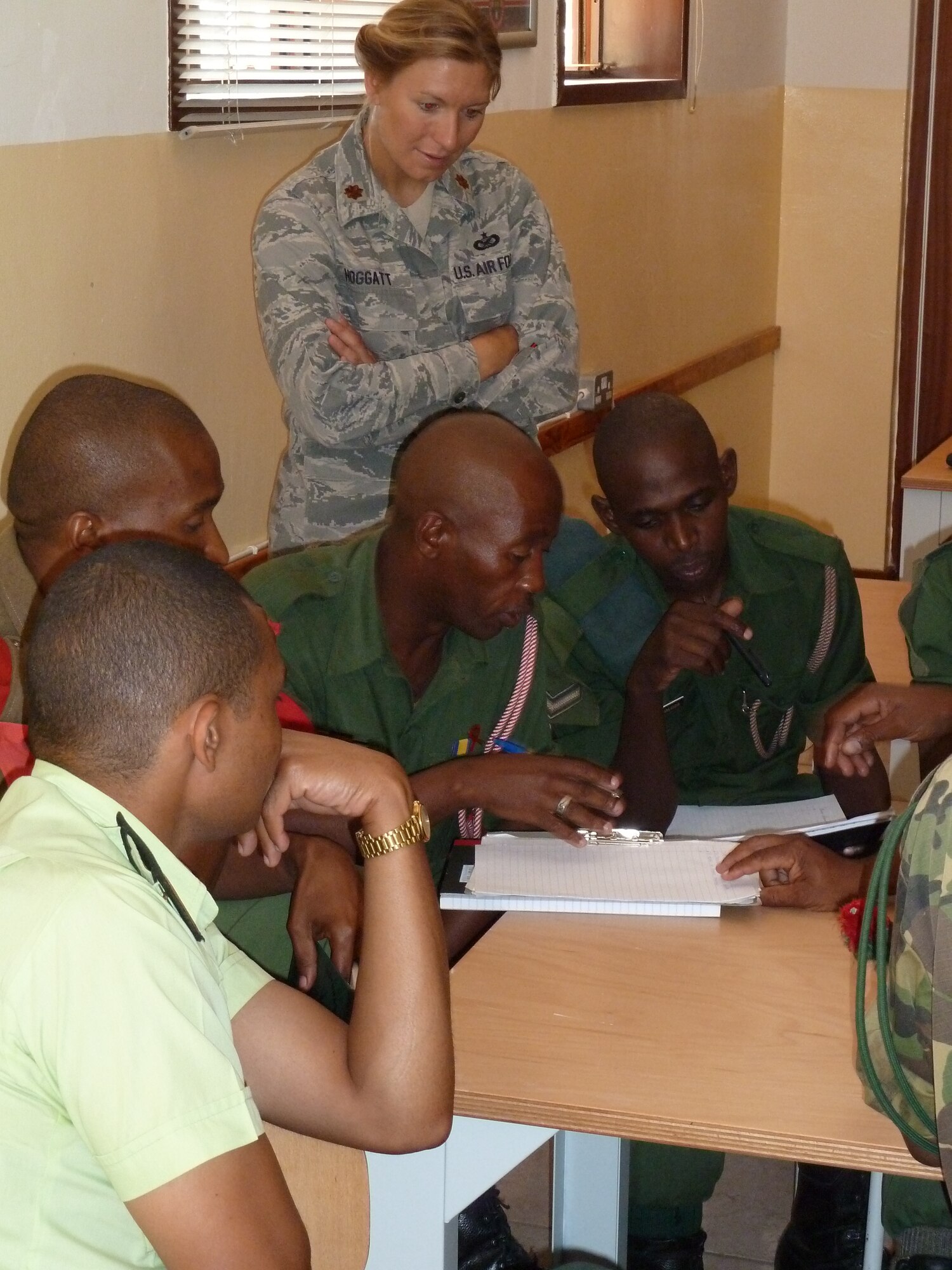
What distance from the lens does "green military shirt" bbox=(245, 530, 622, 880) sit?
75.2 inches

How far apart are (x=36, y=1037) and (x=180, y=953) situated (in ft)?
0.34

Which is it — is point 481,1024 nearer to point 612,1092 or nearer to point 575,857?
point 612,1092

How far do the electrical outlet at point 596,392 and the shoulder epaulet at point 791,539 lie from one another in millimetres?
1734

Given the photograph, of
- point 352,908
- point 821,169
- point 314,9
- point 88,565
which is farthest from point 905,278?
point 88,565

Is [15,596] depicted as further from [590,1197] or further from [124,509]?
[590,1197]

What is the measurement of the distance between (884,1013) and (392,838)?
0.43 metres

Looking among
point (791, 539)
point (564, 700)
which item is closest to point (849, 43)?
point (791, 539)

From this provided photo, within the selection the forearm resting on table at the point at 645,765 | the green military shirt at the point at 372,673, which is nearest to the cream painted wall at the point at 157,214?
the green military shirt at the point at 372,673

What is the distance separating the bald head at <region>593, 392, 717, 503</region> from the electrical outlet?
68.1 inches

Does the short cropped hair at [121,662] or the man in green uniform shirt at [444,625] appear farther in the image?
the man in green uniform shirt at [444,625]

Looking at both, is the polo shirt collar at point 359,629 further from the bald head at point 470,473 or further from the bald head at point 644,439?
the bald head at point 644,439

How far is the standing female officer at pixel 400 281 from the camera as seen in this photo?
2.41 meters

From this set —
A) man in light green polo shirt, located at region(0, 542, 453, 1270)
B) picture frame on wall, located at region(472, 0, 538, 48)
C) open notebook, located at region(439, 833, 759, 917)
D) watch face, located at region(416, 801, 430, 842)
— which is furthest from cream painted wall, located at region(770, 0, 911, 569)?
man in light green polo shirt, located at region(0, 542, 453, 1270)

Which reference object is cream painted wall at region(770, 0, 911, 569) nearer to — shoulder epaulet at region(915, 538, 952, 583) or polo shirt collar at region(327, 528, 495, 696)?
shoulder epaulet at region(915, 538, 952, 583)
